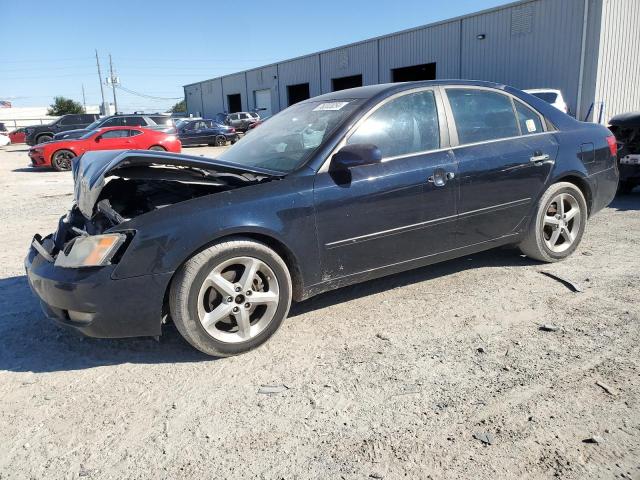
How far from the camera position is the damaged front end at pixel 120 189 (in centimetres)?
287

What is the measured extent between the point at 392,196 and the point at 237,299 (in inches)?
49.9

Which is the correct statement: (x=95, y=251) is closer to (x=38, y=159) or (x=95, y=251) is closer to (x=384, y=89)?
(x=384, y=89)

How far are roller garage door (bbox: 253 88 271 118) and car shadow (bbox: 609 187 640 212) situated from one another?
107ft

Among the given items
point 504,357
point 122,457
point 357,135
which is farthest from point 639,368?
point 122,457

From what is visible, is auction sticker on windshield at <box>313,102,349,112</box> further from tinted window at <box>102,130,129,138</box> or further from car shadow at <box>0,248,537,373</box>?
tinted window at <box>102,130,129,138</box>

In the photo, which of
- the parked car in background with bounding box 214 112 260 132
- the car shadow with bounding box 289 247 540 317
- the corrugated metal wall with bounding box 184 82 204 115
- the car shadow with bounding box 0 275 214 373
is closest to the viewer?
the car shadow with bounding box 0 275 214 373

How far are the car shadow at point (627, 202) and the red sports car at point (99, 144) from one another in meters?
12.9

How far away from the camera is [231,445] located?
2285 millimetres

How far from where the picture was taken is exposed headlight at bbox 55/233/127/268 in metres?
2.79

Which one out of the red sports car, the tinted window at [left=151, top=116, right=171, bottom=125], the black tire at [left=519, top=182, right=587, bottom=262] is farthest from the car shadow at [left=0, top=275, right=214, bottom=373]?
the tinted window at [left=151, top=116, right=171, bottom=125]

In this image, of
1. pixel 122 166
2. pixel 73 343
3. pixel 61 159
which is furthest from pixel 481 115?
pixel 61 159

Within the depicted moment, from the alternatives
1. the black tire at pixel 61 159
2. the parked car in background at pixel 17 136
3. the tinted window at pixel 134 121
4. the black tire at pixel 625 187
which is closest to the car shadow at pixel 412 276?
the black tire at pixel 625 187

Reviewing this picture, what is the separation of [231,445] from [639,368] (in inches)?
86.7

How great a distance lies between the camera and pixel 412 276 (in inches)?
171
